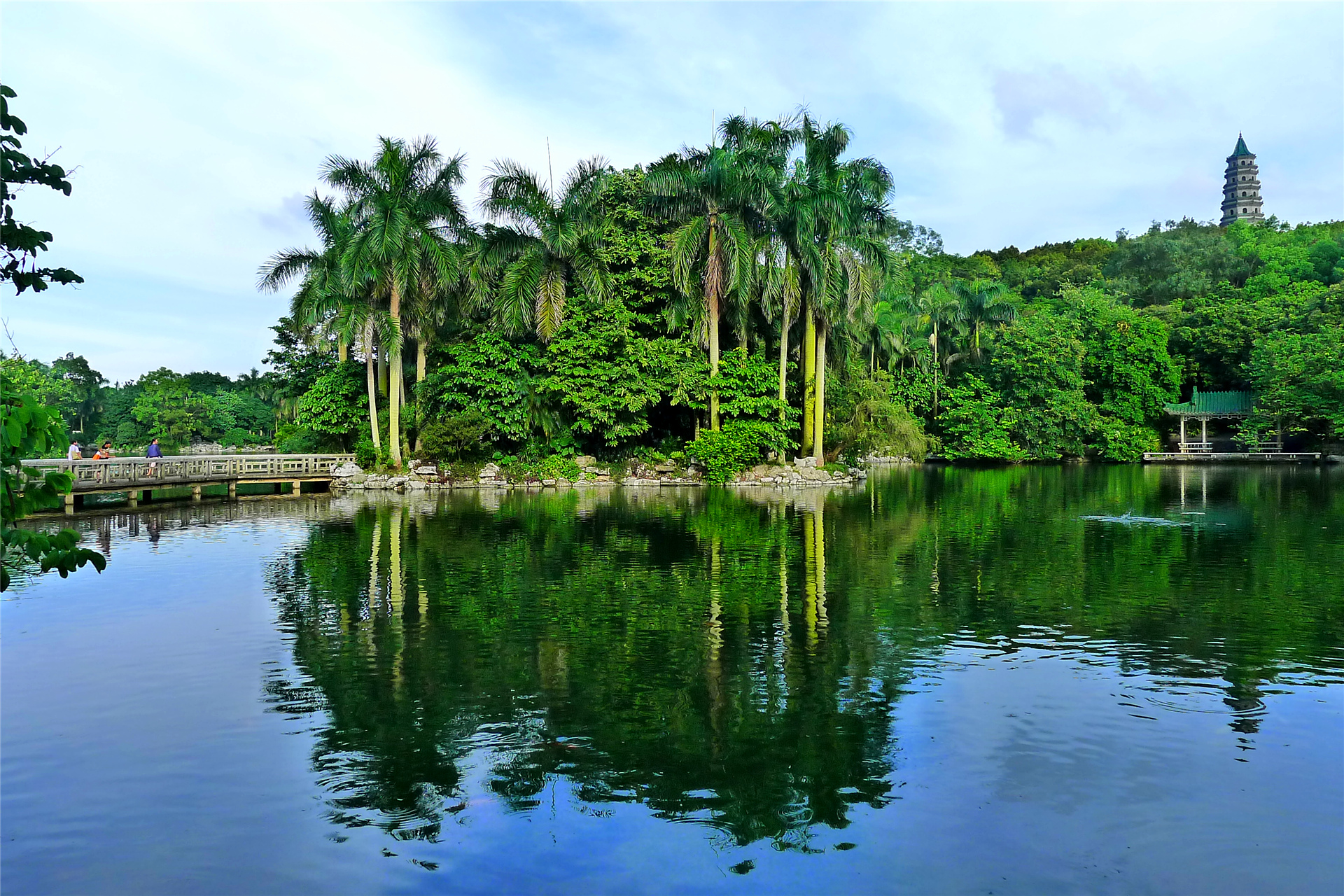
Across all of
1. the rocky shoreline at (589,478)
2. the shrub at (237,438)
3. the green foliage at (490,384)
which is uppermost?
the green foliage at (490,384)

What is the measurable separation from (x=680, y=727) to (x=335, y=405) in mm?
35193

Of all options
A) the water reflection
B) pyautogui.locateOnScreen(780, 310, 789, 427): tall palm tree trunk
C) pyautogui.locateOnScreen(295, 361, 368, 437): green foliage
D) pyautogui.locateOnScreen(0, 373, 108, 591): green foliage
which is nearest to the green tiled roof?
pyautogui.locateOnScreen(780, 310, 789, 427): tall palm tree trunk

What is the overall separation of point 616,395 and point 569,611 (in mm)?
25391

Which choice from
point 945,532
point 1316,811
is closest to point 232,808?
point 1316,811

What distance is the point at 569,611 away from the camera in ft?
41.2

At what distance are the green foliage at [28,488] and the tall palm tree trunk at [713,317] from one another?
34.0 metres

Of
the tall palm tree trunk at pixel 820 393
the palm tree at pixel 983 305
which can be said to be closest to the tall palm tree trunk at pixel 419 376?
the tall palm tree trunk at pixel 820 393

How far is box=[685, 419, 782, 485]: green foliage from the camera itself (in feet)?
121

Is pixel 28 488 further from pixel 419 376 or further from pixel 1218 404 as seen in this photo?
pixel 1218 404

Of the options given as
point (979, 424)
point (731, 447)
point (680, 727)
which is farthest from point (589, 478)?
point (979, 424)

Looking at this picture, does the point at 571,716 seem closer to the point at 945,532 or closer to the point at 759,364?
the point at 945,532

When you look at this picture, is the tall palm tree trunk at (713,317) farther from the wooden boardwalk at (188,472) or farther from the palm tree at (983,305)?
the palm tree at (983,305)

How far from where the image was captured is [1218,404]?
59094 mm

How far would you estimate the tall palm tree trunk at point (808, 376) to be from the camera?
39.8m
